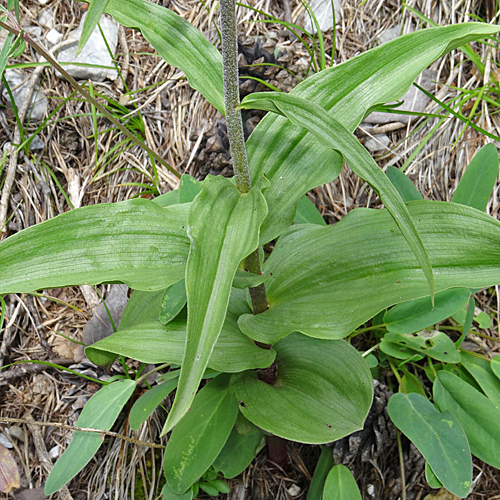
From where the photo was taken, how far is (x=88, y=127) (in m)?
1.82

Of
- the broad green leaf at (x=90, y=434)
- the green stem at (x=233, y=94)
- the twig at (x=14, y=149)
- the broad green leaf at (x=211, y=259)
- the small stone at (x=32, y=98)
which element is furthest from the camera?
the small stone at (x=32, y=98)

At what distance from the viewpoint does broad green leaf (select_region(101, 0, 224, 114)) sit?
901 mm

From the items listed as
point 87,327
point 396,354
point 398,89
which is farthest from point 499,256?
point 87,327

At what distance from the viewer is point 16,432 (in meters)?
1.45

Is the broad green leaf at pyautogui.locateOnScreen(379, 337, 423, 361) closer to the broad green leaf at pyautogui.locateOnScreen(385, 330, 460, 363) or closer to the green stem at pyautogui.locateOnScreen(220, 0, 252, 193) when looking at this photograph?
the broad green leaf at pyautogui.locateOnScreen(385, 330, 460, 363)

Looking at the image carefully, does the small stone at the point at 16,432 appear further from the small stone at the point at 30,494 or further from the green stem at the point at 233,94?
the green stem at the point at 233,94

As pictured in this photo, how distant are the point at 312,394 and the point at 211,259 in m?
0.53

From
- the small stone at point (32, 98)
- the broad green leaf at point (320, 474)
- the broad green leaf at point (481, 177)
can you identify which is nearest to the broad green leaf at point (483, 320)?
the broad green leaf at point (481, 177)

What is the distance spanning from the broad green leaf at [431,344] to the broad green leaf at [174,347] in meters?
0.44

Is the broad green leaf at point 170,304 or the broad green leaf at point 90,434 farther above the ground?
the broad green leaf at point 170,304

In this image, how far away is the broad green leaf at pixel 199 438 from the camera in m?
1.15

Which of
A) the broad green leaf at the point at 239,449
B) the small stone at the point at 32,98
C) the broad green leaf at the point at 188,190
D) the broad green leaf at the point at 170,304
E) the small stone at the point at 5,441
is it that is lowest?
the small stone at the point at 5,441

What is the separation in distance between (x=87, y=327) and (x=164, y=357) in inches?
25.8

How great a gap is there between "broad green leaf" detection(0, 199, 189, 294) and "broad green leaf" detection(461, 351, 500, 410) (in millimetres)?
945
